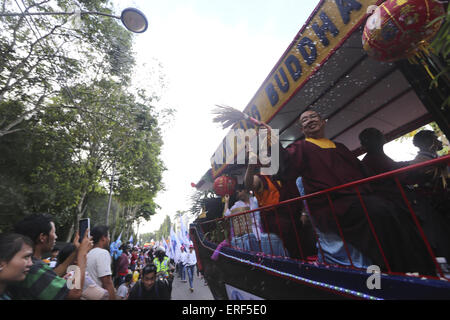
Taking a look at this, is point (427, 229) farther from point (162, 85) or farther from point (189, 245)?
point (162, 85)

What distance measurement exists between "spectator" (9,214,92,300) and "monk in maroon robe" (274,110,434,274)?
6.99 feet

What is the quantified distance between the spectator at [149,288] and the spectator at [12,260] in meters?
2.47

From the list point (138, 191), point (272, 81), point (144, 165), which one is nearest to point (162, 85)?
point (144, 165)

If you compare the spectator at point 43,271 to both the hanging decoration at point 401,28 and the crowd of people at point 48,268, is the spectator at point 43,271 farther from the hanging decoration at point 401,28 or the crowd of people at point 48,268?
the hanging decoration at point 401,28

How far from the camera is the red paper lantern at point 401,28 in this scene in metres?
1.51

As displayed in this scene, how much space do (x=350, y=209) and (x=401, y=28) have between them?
1406 mm

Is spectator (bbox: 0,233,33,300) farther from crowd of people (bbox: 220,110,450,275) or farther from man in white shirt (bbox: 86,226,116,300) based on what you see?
crowd of people (bbox: 220,110,450,275)

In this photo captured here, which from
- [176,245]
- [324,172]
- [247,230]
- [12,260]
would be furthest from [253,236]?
[176,245]

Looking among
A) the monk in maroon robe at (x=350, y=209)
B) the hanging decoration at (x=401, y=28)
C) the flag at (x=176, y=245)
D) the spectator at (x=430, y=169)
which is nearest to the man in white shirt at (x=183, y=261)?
the flag at (x=176, y=245)

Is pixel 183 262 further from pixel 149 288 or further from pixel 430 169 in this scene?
pixel 430 169

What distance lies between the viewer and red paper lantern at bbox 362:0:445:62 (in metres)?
1.51

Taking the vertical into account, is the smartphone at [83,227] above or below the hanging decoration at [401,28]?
below

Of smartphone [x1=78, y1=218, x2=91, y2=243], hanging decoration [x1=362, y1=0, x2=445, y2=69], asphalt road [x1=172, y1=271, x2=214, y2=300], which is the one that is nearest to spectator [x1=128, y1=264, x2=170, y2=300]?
smartphone [x1=78, y1=218, x2=91, y2=243]
